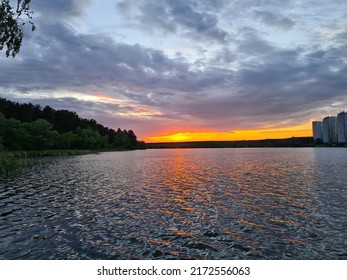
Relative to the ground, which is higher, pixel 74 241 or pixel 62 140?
pixel 62 140

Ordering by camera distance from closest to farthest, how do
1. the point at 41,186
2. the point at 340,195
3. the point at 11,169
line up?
the point at 340,195 → the point at 41,186 → the point at 11,169

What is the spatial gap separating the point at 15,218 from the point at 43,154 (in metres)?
121

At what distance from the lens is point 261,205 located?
24891 millimetres

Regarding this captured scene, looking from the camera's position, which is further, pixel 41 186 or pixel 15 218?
pixel 41 186

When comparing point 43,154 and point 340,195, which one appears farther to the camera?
point 43,154

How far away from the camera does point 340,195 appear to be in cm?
2891

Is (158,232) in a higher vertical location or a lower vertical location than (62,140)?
lower

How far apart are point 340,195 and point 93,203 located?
Answer: 2689 cm

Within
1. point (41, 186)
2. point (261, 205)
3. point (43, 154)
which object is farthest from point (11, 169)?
point (43, 154)
